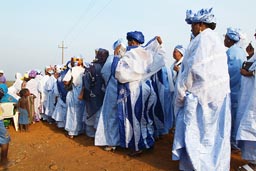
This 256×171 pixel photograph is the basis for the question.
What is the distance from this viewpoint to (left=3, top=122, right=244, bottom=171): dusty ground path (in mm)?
5047

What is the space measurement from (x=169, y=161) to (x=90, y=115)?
2.44 m

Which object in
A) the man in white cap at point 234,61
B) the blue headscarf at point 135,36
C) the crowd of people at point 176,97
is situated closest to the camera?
the crowd of people at point 176,97

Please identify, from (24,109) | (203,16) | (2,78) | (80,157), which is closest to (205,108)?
(203,16)

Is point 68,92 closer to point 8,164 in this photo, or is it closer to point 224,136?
point 8,164

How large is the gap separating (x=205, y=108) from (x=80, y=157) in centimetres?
266

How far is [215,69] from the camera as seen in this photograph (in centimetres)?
430

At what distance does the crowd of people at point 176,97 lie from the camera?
4281 mm

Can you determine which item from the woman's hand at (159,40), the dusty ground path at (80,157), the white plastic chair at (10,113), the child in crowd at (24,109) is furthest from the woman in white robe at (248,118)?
the white plastic chair at (10,113)

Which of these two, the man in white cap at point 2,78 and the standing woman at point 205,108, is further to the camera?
the man in white cap at point 2,78

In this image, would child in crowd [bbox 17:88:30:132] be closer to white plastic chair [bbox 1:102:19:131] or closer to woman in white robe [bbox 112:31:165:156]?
A: white plastic chair [bbox 1:102:19:131]

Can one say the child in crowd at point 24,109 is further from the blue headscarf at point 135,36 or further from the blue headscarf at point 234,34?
the blue headscarf at point 234,34

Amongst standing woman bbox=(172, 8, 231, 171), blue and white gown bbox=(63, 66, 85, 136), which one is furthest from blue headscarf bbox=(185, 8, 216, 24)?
blue and white gown bbox=(63, 66, 85, 136)

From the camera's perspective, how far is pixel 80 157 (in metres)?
5.69

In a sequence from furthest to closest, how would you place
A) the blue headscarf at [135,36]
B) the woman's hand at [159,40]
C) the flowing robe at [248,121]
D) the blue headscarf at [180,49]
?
the blue headscarf at [180,49] → the woman's hand at [159,40] → the blue headscarf at [135,36] → the flowing robe at [248,121]
